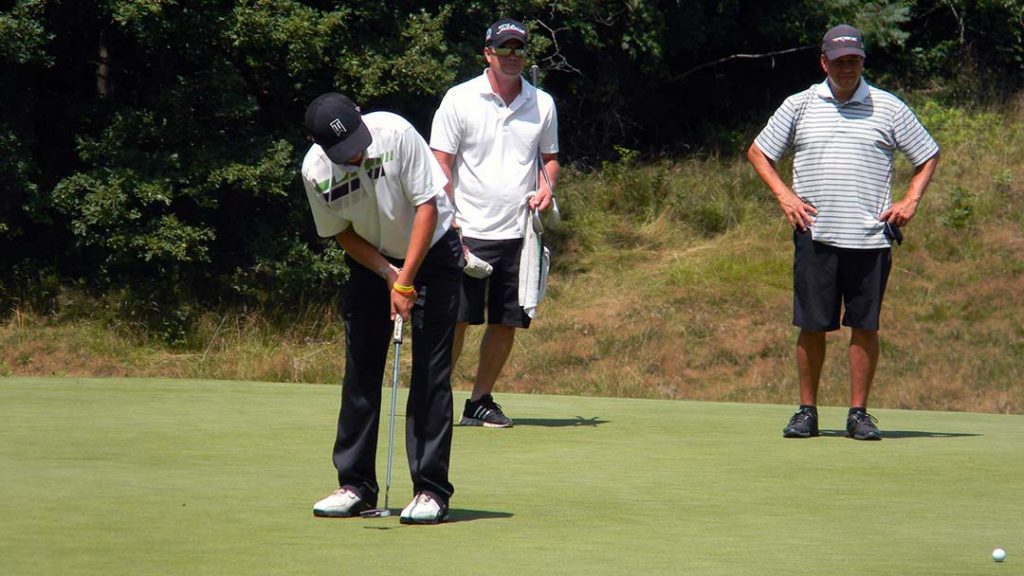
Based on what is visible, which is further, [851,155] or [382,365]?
[851,155]

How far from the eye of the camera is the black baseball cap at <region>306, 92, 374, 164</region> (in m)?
4.71

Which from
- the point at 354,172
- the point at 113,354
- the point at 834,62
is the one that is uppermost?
the point at 834,62

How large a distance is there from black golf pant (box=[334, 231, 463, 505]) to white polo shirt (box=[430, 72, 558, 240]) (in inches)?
100

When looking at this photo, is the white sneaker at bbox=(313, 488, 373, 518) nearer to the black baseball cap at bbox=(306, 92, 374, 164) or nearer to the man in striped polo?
the black baseball cap at bbox=(306, 92, 374, 164)

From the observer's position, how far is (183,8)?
49.5ft

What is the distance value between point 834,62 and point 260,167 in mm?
8990

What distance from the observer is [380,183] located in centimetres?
490

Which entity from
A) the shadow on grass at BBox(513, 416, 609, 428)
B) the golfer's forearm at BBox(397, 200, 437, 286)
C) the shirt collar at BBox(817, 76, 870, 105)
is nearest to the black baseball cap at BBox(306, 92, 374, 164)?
the golfer's forearm at BBox(397, 200, 437, 286)

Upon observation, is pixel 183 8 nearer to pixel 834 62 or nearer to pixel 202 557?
pixel 834 62

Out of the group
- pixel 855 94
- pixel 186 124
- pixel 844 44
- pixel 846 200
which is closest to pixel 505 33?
pixel 844 44

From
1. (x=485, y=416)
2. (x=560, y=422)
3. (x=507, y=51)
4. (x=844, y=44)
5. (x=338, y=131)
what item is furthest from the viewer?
(x=560, y=422)

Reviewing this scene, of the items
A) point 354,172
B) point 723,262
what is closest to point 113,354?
point 723,262

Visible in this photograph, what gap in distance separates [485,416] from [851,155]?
89.7 inches

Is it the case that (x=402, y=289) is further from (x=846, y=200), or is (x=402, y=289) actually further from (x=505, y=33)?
(x=846, y=200)
